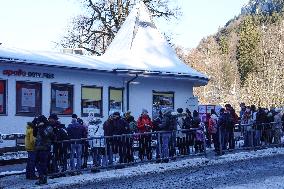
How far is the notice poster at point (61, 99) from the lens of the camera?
1925cm

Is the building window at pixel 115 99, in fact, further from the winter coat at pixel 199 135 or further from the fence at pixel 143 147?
the winter coat at pixel 199 135

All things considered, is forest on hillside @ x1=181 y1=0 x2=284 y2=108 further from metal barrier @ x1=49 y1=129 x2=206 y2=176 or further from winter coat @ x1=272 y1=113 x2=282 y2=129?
metal barrier @ x1=49 y1=129 x2=206 y2=176

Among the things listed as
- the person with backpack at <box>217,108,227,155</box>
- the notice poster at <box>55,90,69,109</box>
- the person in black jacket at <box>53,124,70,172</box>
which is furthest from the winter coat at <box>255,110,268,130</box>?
the person in black jacket at <box>53,124,70,172</box>

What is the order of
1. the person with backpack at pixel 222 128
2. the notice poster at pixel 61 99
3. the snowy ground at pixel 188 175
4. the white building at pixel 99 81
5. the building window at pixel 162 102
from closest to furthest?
the snowy ground at pixel 188 175, the person with backpack at pixel 222 128, the white building at pixel 99 81, the notice poster at pixel 61 99, the building window at pixel 162 102

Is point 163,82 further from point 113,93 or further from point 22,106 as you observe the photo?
point 22,106

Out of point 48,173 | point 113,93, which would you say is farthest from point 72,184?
point 113,93

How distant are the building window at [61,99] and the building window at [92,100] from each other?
24.2 inches

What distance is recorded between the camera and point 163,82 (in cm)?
2303

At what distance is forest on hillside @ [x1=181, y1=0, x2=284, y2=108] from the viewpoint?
53625 millimetres

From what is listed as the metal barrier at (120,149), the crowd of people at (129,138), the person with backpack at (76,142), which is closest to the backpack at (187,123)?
the crowd of people at (129,138)

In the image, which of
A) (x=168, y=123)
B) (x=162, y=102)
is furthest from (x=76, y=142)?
(x=162, y=102)

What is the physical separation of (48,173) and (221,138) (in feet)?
21.2

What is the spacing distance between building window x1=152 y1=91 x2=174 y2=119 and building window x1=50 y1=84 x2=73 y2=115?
436 cm

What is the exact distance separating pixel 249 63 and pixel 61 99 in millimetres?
63246
